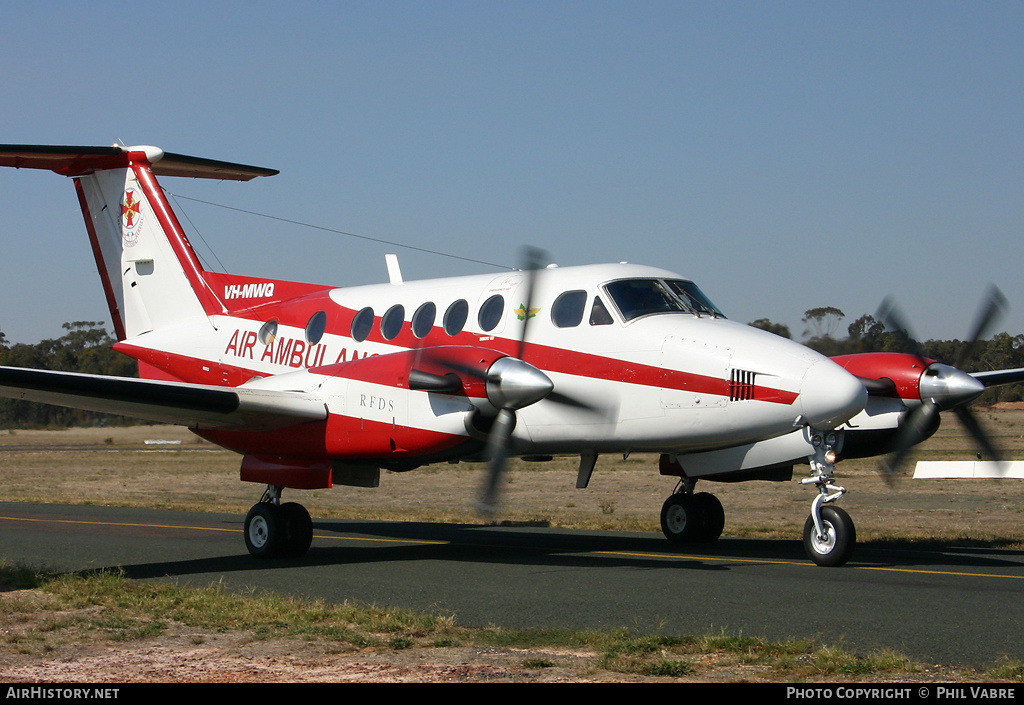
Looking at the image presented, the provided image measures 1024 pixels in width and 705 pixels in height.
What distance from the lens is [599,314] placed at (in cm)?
1243

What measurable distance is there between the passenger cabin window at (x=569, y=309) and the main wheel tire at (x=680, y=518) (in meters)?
3.85

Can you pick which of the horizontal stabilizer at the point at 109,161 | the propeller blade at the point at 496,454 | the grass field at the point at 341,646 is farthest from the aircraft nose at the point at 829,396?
the horizontal stabilizer at the point at 109,161

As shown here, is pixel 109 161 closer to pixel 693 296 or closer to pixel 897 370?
pixel 693 296

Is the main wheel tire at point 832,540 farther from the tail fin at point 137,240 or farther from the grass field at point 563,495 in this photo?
the tail fin at point 137,240

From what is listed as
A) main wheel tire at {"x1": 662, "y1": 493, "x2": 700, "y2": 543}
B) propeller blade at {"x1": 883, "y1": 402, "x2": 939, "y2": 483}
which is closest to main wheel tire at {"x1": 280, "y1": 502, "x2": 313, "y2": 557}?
main wheel tire at {"x1": 662, "y1": 493, "x2": 700, "y2": 543}

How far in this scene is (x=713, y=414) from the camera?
11516mm

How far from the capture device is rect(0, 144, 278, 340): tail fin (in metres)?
17.7

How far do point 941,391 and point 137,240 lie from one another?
530 inches

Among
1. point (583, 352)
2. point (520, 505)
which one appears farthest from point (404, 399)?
point (520, 505)

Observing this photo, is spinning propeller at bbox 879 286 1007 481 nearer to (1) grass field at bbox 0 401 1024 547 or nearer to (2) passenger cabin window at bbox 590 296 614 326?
(1) grass field at bbox 0 401 1024 547

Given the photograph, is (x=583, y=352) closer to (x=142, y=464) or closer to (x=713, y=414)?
(x=713, y=414)

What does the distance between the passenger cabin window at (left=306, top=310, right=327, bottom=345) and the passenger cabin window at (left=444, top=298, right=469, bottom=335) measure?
2.46 metres

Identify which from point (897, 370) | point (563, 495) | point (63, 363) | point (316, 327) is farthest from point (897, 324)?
point (63, 363)

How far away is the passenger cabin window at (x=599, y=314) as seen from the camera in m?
12.4
